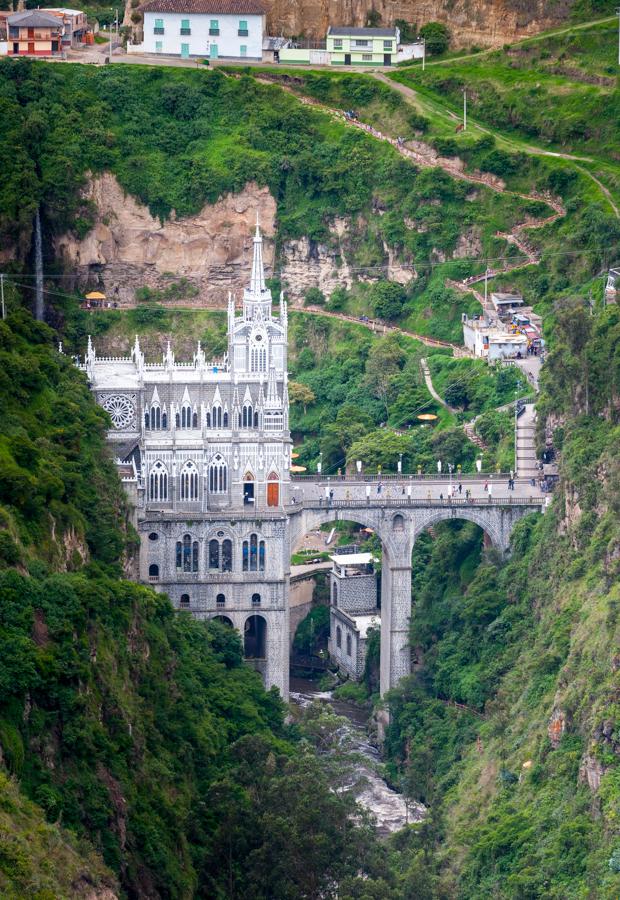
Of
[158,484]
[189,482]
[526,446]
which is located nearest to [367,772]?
[189,482]

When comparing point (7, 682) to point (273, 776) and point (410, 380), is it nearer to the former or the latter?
point (273, 776)

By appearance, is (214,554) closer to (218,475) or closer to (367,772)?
(218,475)

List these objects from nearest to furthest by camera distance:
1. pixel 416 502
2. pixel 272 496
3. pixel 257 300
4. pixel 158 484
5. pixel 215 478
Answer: pixel 158 484
pixel 215 478
pixel 272 496
pixel 257 300
pixel 416 502

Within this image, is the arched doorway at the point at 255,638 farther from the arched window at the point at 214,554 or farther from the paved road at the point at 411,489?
the paved road at the point at 411,489

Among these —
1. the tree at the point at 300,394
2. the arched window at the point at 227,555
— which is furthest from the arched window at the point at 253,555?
the tree at the point at 300,394

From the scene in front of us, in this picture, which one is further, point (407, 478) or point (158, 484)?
point (407, 478)

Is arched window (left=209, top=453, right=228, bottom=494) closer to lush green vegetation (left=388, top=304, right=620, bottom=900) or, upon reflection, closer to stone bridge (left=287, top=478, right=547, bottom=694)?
stone bridge (left=287, top=478, right=547, bottom=694)
